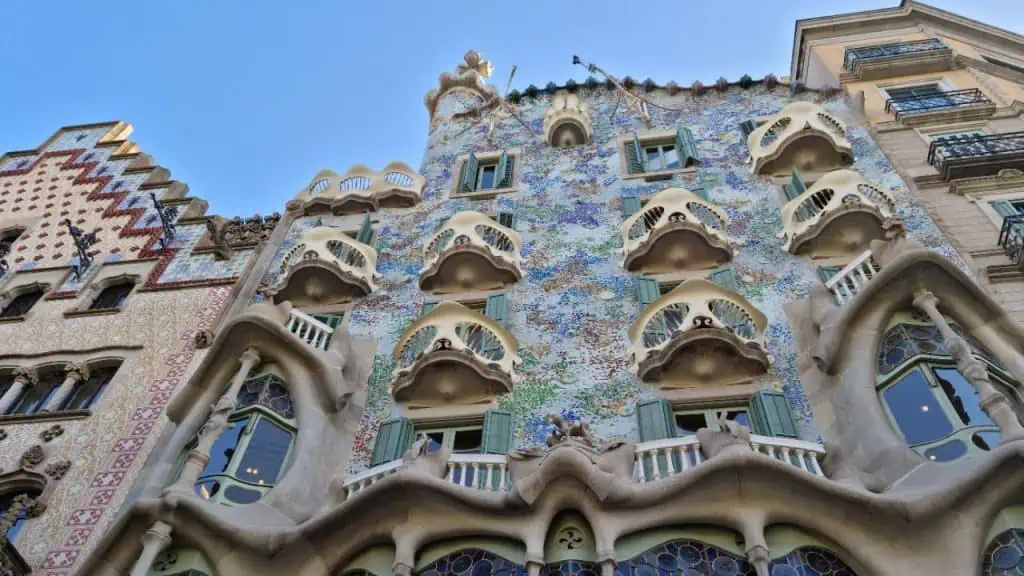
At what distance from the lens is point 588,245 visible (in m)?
15.7

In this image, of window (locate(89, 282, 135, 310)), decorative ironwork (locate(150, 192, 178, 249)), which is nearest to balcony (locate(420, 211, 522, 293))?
window (locate(89, 282, 135, 310))

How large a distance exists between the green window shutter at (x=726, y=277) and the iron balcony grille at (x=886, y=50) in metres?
8.89

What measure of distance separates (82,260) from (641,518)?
45.5 ft

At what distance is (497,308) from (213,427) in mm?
5040

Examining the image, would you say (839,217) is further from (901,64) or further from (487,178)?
(901,64)

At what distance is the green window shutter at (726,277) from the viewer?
541 inches

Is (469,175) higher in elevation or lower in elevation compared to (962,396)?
higher

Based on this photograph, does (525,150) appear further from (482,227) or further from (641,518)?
(641,518)

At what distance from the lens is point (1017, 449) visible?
8.11m

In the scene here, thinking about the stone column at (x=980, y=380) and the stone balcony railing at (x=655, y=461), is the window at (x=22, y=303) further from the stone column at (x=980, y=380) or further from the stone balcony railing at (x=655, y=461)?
the stone column at (x=980, y=380)

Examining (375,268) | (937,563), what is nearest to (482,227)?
(375,268)

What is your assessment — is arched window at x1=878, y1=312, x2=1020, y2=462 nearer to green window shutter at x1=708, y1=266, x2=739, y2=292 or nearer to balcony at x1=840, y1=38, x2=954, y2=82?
green window shutter at x1=708, y1=266, x2=739, y2=292

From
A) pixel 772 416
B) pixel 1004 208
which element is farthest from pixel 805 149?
pixel 772 416

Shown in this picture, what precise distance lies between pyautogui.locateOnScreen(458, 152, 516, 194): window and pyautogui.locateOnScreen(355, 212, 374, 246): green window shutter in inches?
84.7
